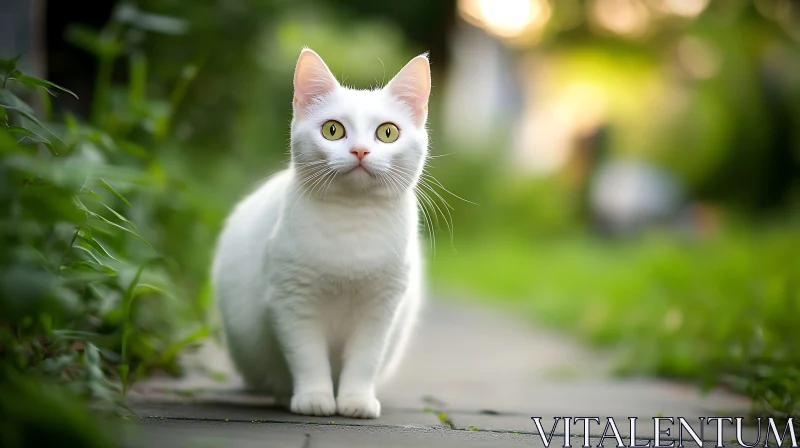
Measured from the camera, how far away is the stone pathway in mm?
1718

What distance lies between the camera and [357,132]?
206cm

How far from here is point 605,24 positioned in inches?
537

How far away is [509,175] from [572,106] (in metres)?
2.83

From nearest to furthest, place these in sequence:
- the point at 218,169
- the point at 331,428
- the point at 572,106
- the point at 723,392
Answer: the point at 331,428, the point at 723,392, the point at 218,169, the point at 572,106

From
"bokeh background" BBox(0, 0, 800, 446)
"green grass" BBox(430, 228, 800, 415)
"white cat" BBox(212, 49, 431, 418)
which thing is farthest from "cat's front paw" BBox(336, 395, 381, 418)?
"green grass" BBox(430, 228, 800, 415)

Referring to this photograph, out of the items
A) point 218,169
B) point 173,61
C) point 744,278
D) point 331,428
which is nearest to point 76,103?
point 173,61

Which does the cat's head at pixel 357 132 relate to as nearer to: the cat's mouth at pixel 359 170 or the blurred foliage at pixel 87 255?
the cat's mouth at pixel 359 170

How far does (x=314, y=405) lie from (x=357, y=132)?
69 centimetres

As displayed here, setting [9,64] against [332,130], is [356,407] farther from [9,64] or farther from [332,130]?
[9,64]

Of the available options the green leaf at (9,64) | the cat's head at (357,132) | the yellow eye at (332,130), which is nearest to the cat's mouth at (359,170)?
the cat's head at (357,132)

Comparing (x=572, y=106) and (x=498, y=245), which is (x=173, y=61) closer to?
(x=498, y=245)

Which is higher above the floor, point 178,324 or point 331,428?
point 178,324

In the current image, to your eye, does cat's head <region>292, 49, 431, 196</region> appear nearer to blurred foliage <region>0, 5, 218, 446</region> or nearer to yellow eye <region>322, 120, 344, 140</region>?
yellow eye <region>322, 120, 344, 140</region>

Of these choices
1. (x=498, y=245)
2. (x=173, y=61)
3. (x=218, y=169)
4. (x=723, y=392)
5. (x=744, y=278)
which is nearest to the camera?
(x=723, y=392)
